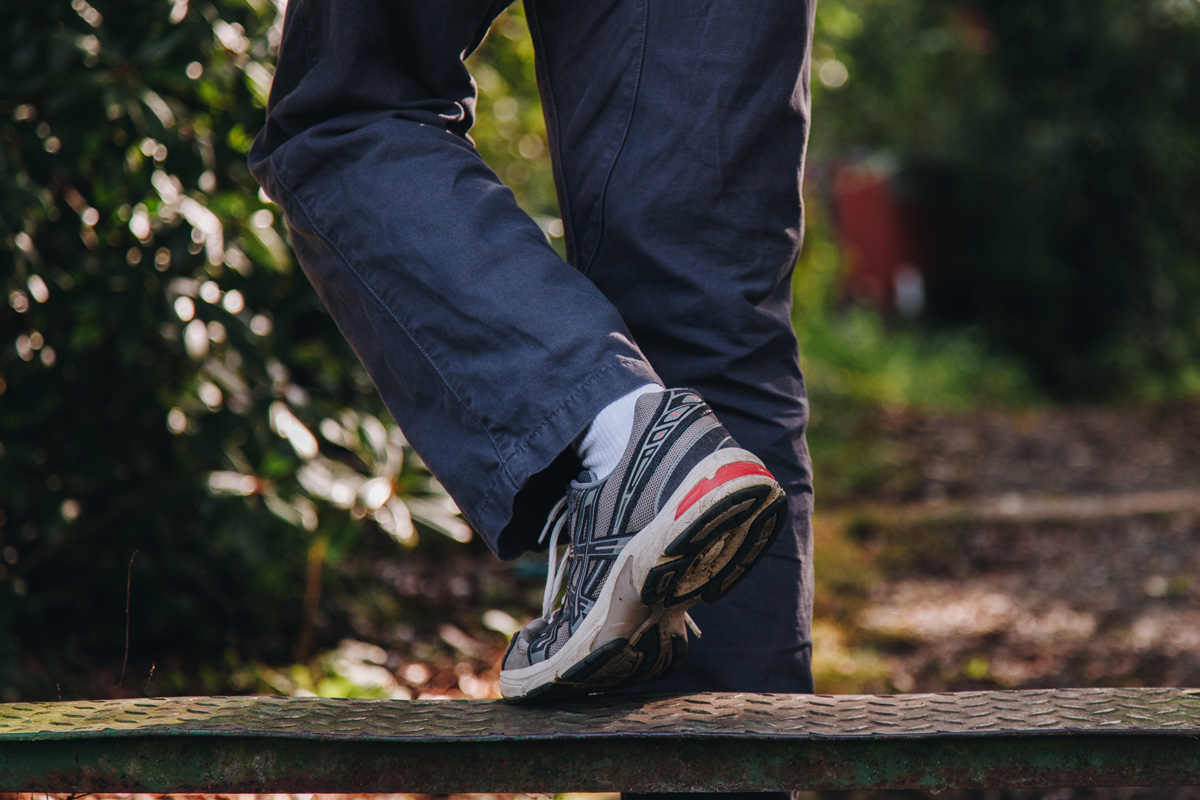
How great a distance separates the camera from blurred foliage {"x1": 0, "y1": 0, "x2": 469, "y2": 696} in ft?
6.64

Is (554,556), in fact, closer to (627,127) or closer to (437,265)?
(437,265)

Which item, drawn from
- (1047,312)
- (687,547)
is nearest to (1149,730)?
(687,547)

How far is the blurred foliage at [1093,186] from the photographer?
8641 mm

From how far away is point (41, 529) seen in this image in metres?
2.33

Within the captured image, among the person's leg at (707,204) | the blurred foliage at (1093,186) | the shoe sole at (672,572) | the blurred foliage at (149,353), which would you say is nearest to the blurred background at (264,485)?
the blurred foliage at (149,353)

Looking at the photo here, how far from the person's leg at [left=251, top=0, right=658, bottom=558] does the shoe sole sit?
5.4 inches

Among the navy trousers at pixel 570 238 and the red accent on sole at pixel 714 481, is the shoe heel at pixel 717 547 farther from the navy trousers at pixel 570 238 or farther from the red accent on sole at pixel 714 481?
the navy trousers at pixel 570 238

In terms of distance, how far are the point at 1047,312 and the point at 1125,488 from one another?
3.88 meters

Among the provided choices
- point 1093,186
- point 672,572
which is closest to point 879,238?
point 1093,186

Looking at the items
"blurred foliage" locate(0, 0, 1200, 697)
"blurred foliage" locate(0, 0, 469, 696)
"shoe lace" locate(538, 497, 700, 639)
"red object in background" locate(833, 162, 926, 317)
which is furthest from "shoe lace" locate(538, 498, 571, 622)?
"red object in background" locate(833, 162, 926, 317)

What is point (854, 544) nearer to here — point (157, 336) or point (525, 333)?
point (157, 336)

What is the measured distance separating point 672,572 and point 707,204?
480 mm

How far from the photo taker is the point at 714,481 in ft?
3.49

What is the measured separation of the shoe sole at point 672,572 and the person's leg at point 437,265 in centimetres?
14
